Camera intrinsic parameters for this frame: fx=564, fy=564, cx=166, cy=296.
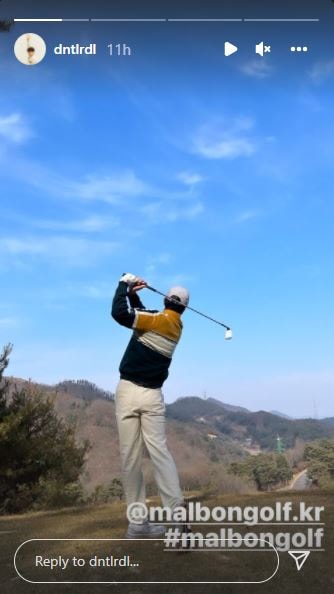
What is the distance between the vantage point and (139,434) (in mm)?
4074

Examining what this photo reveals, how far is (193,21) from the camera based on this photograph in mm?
3115

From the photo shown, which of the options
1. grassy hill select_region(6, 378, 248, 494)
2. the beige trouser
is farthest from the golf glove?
grassy hill select_region(6, 378, 248, 494)

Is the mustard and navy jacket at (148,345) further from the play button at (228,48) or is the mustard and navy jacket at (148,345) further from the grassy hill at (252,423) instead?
the play button at (228,48)

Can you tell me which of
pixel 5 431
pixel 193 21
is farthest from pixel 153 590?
pixel 5 431

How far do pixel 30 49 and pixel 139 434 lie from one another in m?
2.62

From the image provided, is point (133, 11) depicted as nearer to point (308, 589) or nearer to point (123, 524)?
point (308, 589)

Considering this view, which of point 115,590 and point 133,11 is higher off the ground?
point 133,11

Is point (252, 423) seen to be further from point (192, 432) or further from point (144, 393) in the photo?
point (144, 393)

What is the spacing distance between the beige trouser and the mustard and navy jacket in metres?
0.08

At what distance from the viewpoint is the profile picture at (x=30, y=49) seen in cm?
321

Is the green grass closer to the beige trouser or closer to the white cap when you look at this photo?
the beige trouser

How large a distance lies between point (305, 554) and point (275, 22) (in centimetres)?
288

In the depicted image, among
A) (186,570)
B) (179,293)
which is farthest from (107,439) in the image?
(186,570)

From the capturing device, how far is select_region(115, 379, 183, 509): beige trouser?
156 inches
